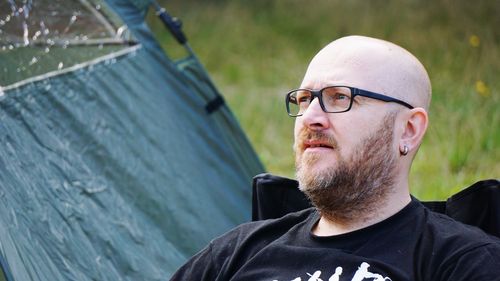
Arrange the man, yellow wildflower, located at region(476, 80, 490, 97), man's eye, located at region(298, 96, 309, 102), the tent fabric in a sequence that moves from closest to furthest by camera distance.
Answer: the man
man's eye, located at region(298, 96, 309, 102)
the tent fabric
yellow wildflower, located at region(476, 80, 490, 97)

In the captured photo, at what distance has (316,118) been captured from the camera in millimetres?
1892

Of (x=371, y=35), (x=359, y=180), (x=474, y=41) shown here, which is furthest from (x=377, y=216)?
(x=371, y=35)

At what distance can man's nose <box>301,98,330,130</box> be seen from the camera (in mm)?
1890

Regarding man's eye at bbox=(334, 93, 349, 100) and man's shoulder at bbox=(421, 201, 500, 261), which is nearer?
man's shoulder at bbox=(421, 201, 500, 261)

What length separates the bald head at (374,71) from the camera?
1908mm

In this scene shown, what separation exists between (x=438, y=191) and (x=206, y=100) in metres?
1.46

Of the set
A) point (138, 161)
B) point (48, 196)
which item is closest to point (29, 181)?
point (48, 196)

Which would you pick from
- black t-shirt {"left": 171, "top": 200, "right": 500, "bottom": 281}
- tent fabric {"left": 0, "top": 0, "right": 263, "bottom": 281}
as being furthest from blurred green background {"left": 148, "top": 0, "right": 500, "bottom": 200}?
black t-shirt {"left": 171, "top": 200, "right": 500, "bottom": 281}

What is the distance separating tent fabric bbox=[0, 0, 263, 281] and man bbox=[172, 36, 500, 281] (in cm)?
62

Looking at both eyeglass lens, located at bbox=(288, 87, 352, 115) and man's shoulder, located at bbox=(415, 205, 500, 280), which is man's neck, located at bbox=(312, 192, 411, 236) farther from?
eyeglass lens, located at bbox=(288, 87, 352, 115)

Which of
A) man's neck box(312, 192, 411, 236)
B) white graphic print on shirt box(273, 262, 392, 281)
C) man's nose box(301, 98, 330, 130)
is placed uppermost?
man's nose box(301, 98, 330, 130)

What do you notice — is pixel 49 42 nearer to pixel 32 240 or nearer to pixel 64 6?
pixel 64 6

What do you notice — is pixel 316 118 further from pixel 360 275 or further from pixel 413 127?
pixel 360 275

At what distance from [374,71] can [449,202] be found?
1.37 ft
